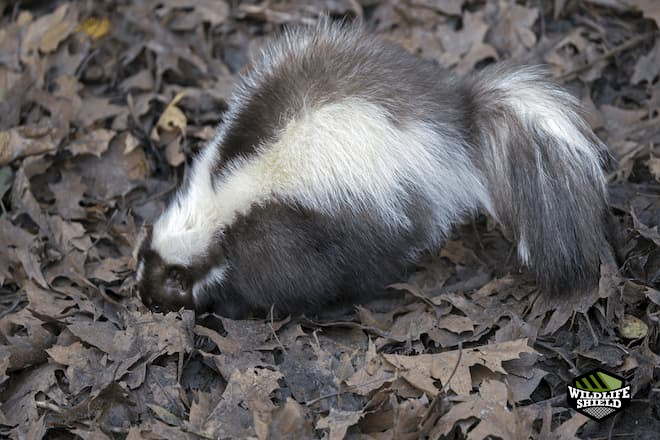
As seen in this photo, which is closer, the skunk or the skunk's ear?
the skunk

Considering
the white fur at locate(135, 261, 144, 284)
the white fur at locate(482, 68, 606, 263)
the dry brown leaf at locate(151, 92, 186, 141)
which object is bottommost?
the white fur at locate(135, 261, 144, 284)

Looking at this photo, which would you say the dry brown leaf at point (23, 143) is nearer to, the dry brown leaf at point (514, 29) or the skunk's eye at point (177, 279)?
the skunk's eye at point (177, 279)

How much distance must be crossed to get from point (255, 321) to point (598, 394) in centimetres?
175

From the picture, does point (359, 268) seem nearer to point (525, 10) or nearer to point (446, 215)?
point (446, 215)

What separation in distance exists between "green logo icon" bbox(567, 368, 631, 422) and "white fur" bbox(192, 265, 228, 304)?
1.82 metres

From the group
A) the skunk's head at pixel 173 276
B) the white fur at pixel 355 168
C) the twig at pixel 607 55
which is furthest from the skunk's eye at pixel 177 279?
the twig at pixel 607 55

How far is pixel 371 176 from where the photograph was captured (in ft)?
12.0

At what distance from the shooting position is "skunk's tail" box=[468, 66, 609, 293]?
357cm

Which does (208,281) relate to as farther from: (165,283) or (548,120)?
(548,120)

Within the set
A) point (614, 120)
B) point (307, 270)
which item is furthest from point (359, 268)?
point (614, 120)

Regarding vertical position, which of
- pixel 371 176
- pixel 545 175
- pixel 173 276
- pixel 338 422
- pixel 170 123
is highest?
pixel 545 175

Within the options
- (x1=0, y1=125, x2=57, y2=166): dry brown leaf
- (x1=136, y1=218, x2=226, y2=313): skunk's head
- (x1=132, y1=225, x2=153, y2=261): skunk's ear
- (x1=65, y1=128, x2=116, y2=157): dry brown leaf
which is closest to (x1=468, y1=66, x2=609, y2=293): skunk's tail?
(x1=136, y1=218, x2=226, y2=313): skunk's head

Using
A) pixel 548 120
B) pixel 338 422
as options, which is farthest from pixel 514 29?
pixel 338 422

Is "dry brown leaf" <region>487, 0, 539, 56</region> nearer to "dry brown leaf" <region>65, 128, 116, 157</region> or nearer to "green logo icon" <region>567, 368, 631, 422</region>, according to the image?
"green logo icon" <region>567, 368, 631, 422</region>
